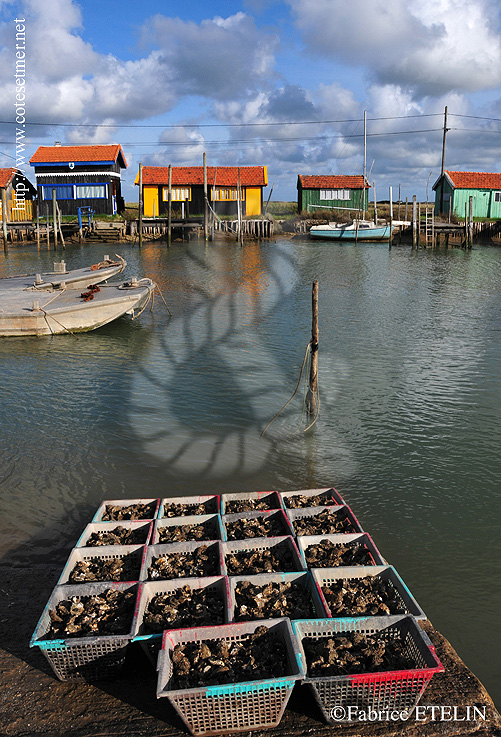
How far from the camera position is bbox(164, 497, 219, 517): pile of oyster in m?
7.06

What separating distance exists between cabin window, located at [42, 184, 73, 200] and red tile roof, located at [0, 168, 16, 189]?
309 centimetres

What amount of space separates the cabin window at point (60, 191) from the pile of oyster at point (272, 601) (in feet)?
181

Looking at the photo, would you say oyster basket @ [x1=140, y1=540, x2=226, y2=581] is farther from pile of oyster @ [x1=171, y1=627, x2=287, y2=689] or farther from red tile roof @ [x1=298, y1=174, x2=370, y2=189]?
red tile roof @ [x1=298, y1=174, x2=370, y2=189]

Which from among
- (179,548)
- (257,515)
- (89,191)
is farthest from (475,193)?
(179,548)

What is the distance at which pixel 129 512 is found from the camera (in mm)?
7125

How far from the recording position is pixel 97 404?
41.7ft

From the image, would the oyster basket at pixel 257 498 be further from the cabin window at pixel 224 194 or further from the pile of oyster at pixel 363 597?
the cabin window at pixel 224 194

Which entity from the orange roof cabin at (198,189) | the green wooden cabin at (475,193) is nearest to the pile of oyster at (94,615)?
the orange roof cabin at (198,189)

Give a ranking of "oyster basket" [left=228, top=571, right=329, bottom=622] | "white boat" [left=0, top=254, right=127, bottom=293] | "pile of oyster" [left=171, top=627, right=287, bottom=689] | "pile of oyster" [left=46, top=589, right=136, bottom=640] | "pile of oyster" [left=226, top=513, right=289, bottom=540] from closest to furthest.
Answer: "pile of oyster" [left=171, top=627, right=287, bottom=689]
"pile of oyster" [left=46, top=589, right=136, bottom=640]
"oyster basket" [left=228, top=571, right=329, bottom=622]
"pile of oyster" [left=226, top=513, right=289, bottom=540]
"white boat" [left=0, top=254, right=127, bottom=293]

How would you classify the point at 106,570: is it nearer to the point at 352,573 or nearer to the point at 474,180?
the point at 352,573

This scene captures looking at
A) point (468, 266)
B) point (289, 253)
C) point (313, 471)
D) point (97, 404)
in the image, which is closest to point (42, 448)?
point (97, 404)

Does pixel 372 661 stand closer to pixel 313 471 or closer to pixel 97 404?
pixel 313 471

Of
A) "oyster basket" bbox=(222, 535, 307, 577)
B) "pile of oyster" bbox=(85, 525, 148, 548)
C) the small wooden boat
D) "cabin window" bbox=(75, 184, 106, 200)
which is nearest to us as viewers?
"oyster basket" bbox=(222, 535, 307, 577)

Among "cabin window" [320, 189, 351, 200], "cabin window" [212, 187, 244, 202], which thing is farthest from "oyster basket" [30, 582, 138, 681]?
"cabin window" [320, 189, 351, 200]
